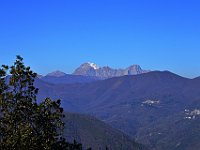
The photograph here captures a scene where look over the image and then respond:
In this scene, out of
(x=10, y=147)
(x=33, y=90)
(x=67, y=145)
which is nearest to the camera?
(x=10, y=147)

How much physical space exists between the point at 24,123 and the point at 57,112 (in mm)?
4519

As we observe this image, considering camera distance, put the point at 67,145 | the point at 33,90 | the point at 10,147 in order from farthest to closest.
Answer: the point at 67,145, the point at 33,90, the point at 10,147

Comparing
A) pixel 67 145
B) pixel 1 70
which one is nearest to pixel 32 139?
pixel 1 70

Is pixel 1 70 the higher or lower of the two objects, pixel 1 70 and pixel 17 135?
the higher

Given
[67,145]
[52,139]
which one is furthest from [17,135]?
[67,145]

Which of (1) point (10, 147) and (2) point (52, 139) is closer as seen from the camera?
(1) point (10, 147)

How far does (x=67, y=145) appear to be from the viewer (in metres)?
60.7

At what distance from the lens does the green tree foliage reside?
160 ft

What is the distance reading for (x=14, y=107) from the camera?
51.0m

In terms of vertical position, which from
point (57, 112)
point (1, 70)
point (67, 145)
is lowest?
point (67, 145)

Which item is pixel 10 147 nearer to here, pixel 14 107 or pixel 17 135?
pixel 17 135

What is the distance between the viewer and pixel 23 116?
5153 centimetres

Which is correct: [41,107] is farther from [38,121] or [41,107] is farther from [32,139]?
[32,139]

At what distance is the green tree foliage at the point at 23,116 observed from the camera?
48719mm
